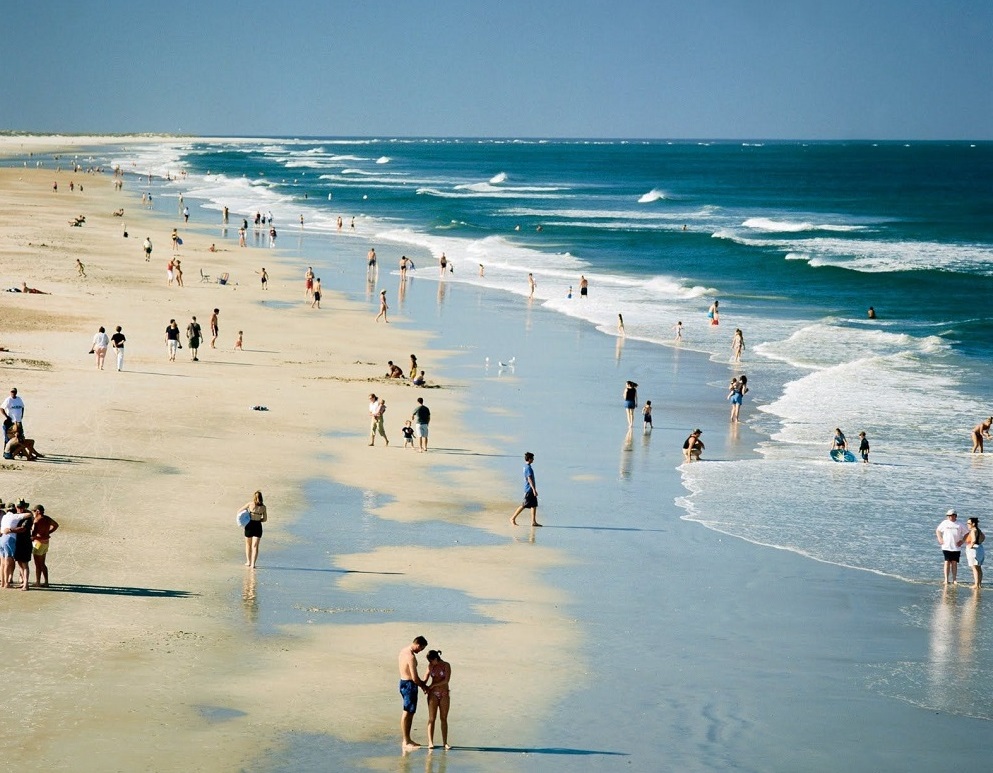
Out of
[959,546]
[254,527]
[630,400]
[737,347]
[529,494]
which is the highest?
[737,347]

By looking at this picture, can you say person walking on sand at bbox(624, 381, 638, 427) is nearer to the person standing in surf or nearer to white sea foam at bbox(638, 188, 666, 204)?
the person standing in surf

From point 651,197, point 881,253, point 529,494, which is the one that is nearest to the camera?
point 529,494

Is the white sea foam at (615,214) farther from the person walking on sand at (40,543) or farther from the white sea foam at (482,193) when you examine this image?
the person walking on sand at (40,543)

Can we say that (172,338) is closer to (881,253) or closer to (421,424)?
(421,424)

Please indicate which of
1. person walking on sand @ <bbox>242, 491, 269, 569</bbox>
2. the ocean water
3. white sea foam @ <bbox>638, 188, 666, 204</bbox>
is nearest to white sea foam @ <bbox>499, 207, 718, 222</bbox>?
the ocean water

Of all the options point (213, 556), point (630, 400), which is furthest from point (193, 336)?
point (213, 556)

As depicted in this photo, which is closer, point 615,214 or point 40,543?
point 40,543

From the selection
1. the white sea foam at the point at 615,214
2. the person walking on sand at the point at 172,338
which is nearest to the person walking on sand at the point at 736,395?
the person walking on sand at the point at 172,338
